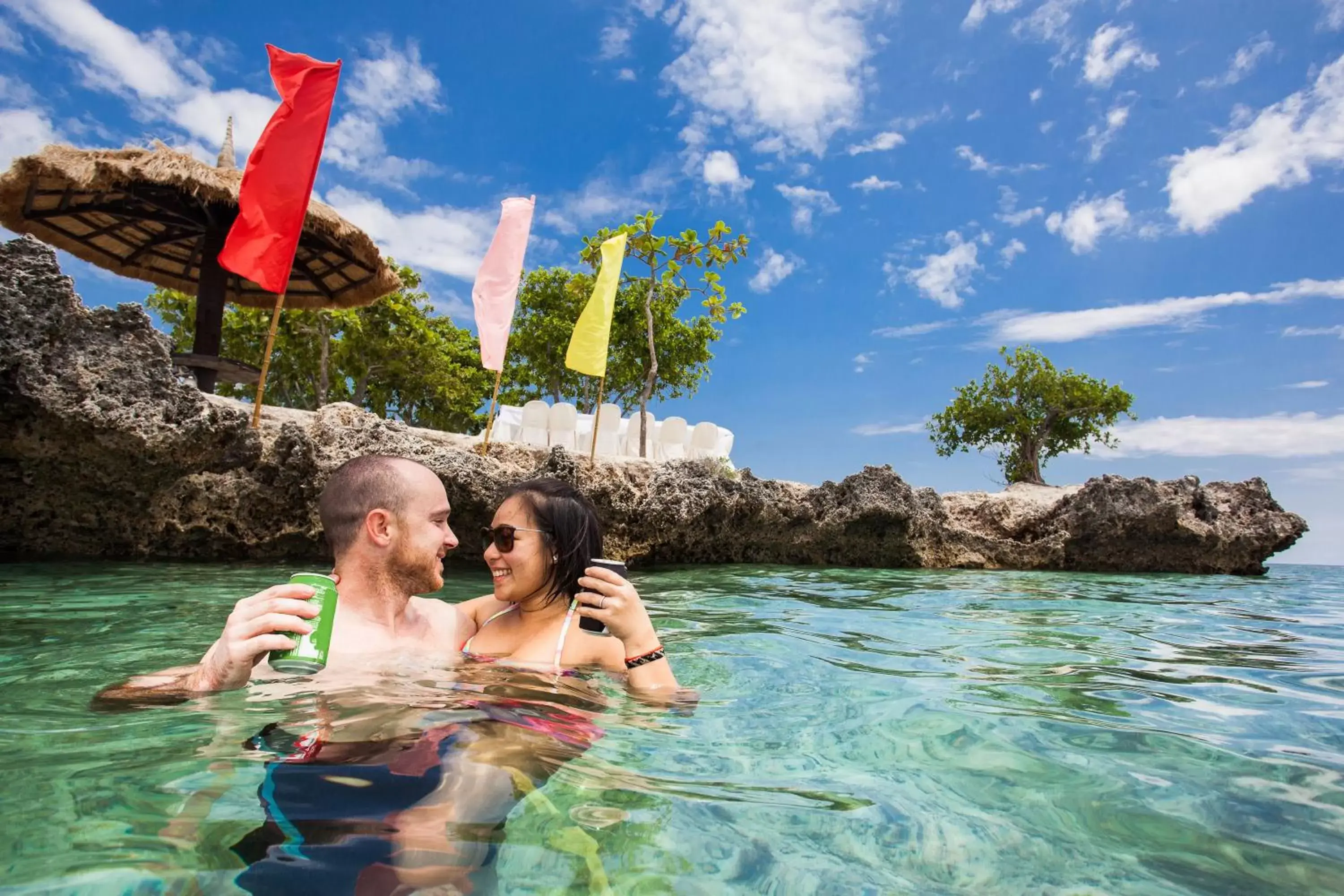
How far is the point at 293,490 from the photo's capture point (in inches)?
296

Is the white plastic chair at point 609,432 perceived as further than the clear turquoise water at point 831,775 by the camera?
Yes

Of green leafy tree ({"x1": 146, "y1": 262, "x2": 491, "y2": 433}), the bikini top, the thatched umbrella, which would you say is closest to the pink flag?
the thatched umbrella

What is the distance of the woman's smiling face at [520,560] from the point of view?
279 centimetres

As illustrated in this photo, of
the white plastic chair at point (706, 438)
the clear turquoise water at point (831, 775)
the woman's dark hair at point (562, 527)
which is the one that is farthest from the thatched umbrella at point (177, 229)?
the white plastic chair at point (706, 438)

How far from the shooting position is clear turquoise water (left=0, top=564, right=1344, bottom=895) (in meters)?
1.50

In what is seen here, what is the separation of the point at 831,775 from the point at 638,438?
19.3 m

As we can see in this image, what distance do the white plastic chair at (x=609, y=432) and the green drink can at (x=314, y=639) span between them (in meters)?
17.4

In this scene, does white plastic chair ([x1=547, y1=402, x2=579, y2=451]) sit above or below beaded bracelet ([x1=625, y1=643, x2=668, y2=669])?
above

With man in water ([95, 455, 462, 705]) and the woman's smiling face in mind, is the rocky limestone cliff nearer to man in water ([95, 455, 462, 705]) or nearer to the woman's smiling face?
man in water ([95, 455, 462, 705])

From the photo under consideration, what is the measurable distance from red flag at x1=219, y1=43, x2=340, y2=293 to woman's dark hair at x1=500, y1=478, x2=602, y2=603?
6149 mm

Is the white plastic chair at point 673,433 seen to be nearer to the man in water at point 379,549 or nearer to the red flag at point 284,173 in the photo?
the red flag at point 284,173

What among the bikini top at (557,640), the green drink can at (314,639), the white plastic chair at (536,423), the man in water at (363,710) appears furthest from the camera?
the white plastic chair at (536,423)

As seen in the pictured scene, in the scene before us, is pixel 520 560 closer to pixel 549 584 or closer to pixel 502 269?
pixel 549 584

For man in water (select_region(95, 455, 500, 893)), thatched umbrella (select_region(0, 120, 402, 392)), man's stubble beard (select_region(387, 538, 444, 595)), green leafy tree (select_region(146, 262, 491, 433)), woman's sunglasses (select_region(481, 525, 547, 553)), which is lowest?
man in water (select_region(95, 455, 500, 893))
